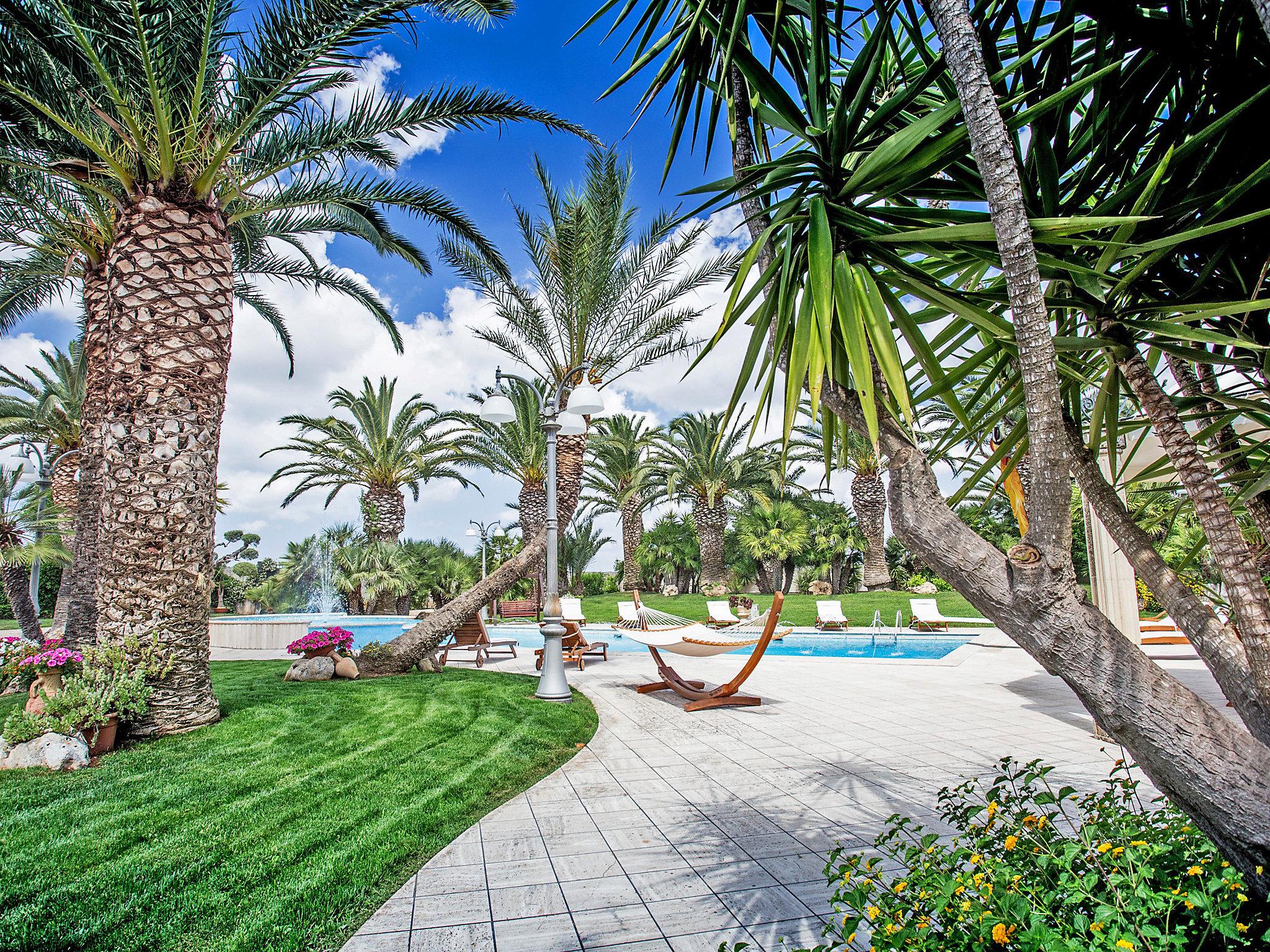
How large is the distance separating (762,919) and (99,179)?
28.4 feet

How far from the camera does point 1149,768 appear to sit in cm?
174

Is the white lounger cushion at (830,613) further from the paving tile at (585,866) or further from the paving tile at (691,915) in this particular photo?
the paving tile at (691,915)

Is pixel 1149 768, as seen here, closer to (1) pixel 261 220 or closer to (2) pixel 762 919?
(2) pixel 762 919

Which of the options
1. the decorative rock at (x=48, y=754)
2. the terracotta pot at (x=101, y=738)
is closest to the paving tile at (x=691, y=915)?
the decorative rock at (x=48, y=754)

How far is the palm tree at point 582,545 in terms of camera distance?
27.6m

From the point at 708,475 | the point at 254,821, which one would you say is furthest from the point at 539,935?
the point at 708,475

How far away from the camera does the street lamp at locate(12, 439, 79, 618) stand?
45.6 feet

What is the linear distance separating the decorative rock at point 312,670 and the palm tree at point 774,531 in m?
19.0

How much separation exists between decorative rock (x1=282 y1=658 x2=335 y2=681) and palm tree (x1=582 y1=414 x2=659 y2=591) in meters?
15.2

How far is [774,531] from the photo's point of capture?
85.5ft

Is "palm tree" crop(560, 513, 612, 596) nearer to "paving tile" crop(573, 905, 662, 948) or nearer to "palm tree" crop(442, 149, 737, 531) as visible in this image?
"palm tree" crop(442, 149, 737, 531)

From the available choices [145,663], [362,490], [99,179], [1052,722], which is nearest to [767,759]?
[1052,722]

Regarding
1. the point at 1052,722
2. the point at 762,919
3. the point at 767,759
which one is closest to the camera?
the point at 762,919

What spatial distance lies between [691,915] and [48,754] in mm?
4708
